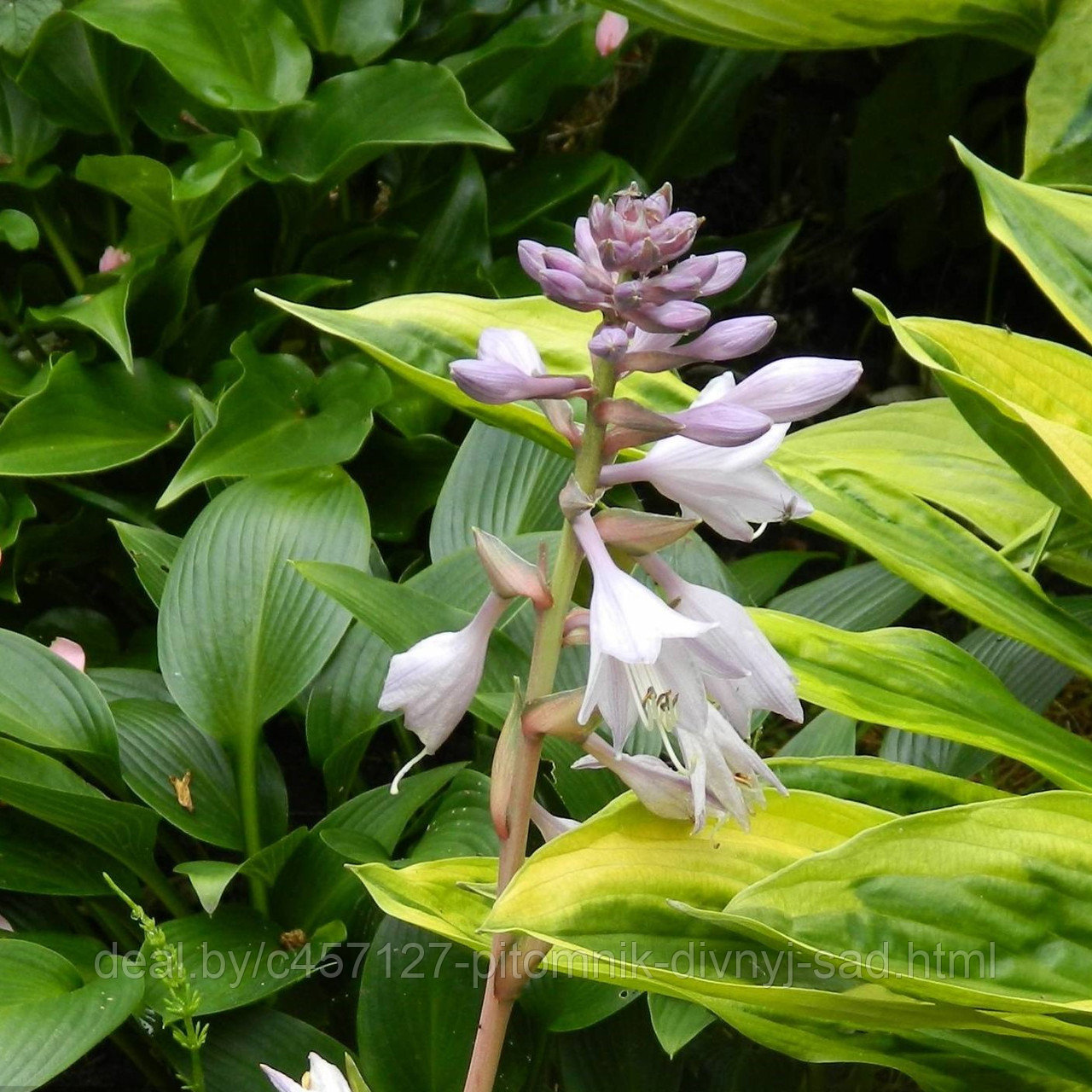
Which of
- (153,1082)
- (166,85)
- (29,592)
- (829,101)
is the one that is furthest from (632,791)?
(829,101)

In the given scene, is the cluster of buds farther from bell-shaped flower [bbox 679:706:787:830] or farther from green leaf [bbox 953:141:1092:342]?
green leaf [bbox 953:141:1092:342]

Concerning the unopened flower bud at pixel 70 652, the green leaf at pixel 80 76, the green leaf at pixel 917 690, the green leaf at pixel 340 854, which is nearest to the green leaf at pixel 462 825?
the green leaf at pixel 340 854

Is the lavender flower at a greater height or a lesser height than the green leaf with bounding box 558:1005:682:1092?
greater

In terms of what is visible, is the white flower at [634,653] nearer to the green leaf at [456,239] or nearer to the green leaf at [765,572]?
the green leaf at [765,572]

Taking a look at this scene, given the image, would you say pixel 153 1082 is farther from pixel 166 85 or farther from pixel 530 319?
pixel 166 85

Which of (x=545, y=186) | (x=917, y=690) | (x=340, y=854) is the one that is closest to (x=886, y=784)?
(x=917, y=690)

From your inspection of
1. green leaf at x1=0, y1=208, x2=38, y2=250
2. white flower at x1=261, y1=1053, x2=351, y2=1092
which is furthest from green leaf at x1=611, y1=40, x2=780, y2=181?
white flower at x1=261, y1=1053, x2=351, y2=1092

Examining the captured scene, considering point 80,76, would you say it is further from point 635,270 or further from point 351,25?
point 635,270

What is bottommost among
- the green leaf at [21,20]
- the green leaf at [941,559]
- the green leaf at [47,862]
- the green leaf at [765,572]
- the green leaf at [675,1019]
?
the green leaf at [47,862]
